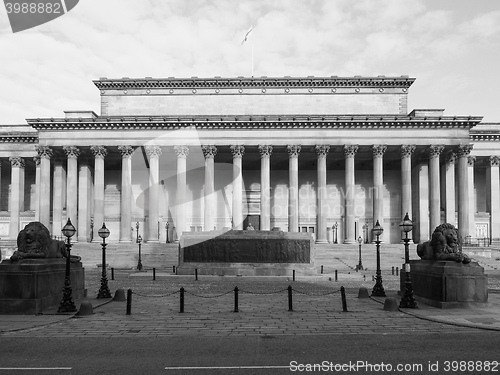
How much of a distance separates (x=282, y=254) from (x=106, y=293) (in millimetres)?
15869

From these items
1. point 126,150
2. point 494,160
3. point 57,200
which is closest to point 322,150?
point 126,150

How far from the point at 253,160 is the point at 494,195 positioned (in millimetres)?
33527

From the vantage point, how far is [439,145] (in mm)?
62375

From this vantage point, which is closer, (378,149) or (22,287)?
(22,287)

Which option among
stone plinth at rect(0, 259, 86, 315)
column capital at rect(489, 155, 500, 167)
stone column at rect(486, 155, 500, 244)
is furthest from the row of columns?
stone plinth at rect(0, 259, 86, 315)

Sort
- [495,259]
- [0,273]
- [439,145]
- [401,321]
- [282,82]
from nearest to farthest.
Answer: [401,321] < [0,273] < [495,259] < [439,145] < [282,82]

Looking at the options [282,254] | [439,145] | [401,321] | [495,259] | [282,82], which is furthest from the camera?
[282,82]

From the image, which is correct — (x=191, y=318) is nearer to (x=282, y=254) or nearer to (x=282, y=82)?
(x=282, y=254)

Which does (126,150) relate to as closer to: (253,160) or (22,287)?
(253,160)

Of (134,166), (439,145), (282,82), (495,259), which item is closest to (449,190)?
(439,145)

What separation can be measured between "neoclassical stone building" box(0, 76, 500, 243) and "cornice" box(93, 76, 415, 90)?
0.14 metres

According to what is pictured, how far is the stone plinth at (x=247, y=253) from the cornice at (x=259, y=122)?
28.0 metres

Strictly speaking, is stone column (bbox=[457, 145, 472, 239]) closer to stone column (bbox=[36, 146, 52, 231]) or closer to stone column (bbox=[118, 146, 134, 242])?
stone column (bbox=[118, 146, 134, 242])

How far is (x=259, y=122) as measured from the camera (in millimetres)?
62781
